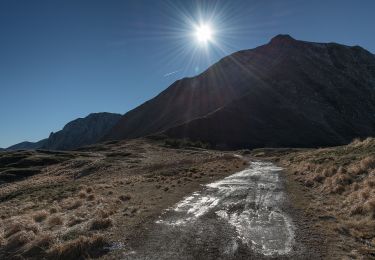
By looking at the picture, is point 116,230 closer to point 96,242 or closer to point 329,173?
point 96,242

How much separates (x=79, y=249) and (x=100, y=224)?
2961mm

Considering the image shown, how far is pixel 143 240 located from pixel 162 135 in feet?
464

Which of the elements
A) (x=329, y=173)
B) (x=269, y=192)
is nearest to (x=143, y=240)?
(x=269, y=192)

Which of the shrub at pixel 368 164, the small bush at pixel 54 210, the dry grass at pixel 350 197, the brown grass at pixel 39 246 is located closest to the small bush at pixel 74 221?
the brown grass at pixel 39 246

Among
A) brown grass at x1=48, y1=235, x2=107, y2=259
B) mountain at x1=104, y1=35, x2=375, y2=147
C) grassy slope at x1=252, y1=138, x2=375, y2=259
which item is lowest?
grassy slope at x1=252, y1=138, x2=375, y2=259

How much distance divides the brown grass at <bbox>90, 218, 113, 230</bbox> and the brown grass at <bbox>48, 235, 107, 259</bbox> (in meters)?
2.05

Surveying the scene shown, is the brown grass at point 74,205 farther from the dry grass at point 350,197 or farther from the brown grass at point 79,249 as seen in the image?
the dry grass at point 350,197

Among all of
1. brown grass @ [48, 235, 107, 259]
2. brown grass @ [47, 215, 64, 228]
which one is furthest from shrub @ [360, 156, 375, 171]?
brown grass @ [47, 215, 64, 228]

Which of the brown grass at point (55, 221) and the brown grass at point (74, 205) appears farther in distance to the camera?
the brown grass at point (74, 205)

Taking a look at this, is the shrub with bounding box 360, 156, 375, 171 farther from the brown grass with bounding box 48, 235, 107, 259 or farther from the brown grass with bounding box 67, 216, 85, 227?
the brown grass with bounding box 48, 235, 107, 259

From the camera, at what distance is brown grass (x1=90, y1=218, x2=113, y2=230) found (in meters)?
14.7

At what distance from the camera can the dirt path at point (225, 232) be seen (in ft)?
36.6

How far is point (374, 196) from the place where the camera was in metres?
15.8

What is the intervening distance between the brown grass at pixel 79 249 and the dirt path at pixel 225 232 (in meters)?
1.12
